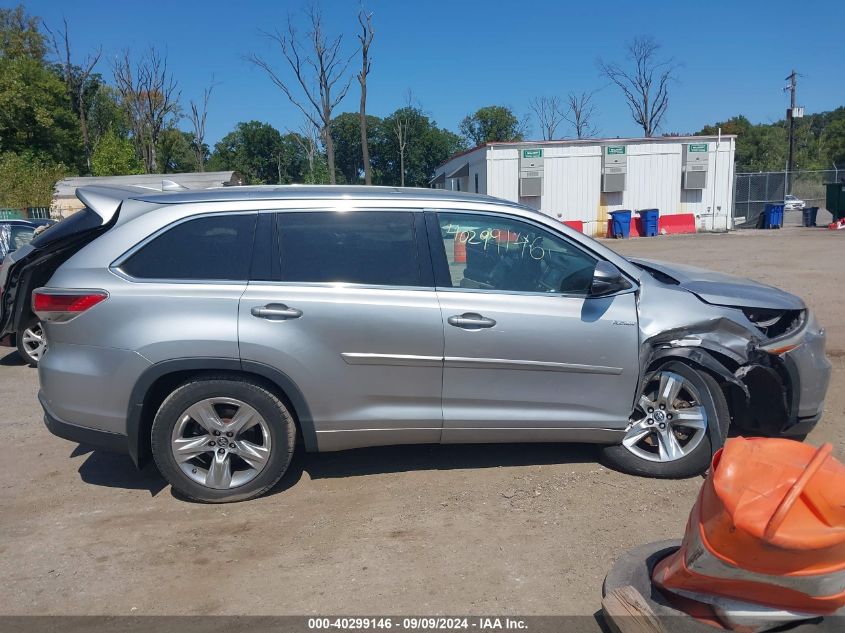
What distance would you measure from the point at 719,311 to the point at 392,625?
280cm

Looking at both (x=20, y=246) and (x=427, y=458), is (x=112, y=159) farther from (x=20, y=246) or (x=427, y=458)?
(x=427, y=458)

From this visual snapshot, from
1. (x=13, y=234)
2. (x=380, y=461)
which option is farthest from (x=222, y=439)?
(x=13, y=234)

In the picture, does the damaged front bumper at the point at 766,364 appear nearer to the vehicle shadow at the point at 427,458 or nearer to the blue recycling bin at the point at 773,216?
the vehicle shadow at the point at 427,458

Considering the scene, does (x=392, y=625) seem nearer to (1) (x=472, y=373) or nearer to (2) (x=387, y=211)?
(1) (x=472, y=373)

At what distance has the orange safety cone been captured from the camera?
221 cm

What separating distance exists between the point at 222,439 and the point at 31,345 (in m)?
5.18

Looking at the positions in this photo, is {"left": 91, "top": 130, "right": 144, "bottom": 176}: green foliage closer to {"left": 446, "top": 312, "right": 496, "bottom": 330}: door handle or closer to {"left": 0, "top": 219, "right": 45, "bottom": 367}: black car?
{"left": 0, "top": 219, "right": 45, "bottom": 367}: black car

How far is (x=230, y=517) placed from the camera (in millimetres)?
4023

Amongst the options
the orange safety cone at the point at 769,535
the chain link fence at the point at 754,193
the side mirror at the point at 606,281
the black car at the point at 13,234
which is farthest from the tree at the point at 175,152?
the orange safety cone at the point at 769,535

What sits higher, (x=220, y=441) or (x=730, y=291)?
(x=730, y=291)

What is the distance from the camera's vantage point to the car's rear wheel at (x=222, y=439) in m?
3.99

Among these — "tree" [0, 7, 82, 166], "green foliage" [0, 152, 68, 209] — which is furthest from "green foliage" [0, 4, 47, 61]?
"green foliage" [0, 152, 68, 209]

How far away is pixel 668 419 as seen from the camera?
4.27m

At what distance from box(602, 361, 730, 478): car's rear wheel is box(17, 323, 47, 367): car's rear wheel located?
6.73 m
